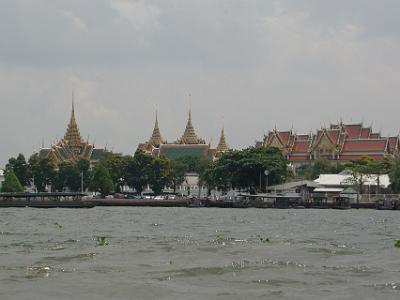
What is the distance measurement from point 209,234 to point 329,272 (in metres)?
13.5

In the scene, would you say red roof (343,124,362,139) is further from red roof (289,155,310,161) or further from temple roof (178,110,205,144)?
temple roof (178,110,205,144)

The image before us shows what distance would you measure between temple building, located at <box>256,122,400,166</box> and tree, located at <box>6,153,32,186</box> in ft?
133

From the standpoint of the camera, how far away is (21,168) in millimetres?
106500

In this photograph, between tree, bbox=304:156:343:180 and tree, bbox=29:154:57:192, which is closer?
tree, bbox=304:156:343:180

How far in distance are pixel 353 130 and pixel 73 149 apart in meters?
46.5

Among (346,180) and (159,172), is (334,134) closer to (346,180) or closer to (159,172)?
(159,172)

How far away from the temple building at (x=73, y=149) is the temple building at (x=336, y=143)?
2927cm

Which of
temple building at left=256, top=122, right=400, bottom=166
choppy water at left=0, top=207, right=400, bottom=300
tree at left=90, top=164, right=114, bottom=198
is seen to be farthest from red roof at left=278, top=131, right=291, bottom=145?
choppy water at left=0, top=207, right=400, bottom=300

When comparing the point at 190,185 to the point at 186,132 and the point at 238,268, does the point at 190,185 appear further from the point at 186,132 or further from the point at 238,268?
the point at 238,268

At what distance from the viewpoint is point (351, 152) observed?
395 ft

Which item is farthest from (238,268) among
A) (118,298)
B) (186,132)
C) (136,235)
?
(186,132)

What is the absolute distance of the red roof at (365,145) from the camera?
117 meters

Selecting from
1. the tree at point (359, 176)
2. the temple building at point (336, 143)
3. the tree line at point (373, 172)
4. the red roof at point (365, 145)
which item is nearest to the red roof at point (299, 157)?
the temple building at point (336, 143)

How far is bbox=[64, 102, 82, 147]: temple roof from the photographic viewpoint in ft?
463
